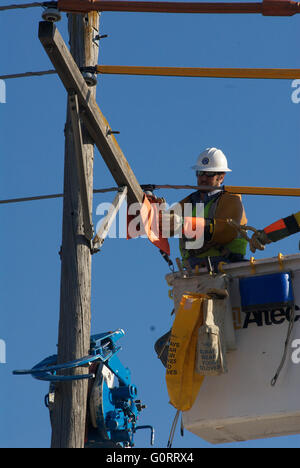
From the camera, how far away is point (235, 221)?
39.2 ft

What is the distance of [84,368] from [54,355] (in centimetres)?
32

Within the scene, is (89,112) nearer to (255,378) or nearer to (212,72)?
(212,72)

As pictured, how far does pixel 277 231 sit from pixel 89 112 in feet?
6.42

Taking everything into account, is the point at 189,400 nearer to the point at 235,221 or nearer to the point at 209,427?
the point at 209,427

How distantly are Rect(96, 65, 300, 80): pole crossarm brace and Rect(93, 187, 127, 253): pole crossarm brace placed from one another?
1.08m

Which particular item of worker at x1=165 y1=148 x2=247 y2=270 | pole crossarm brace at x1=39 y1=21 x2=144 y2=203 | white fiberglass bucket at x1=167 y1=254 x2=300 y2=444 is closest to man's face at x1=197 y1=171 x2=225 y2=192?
worker at x1=165 y1=148 x2=247 y2=270

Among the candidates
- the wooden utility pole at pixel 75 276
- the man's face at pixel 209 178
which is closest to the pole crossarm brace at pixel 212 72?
A: the wooden utility pole at pixel 75 276

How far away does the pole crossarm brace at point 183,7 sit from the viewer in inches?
406

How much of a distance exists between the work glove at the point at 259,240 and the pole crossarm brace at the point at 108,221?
48.6 inches

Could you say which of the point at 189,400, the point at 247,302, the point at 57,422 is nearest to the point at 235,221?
the point at 247,302

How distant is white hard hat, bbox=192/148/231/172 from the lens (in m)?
12.7

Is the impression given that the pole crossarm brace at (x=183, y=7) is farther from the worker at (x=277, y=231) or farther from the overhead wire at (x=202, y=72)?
the worker at (x=277, y=231)

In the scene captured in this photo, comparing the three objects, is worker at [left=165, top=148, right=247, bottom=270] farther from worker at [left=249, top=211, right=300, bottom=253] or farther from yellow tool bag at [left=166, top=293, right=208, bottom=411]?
yellow tool bag at [left=166, top=293, right=208, bottom=411]
